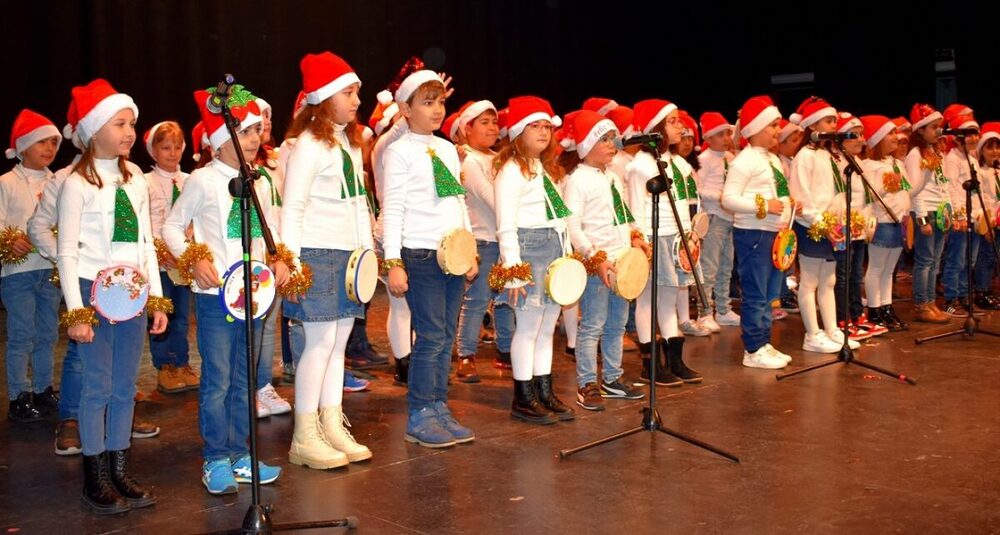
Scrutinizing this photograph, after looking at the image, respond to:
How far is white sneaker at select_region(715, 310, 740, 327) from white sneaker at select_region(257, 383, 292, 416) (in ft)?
12.9

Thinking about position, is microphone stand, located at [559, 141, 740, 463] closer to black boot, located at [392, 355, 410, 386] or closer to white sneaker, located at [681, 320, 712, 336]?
black boot, located at [392, 355, 410, 386]

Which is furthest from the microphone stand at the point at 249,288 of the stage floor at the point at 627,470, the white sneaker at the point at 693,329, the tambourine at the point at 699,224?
the white sneaker at the point at 693,329

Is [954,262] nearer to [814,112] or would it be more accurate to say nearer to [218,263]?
[814,112]

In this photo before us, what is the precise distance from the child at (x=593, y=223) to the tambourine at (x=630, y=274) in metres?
0.04

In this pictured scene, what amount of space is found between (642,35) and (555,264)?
28.9ft

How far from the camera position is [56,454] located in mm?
4465

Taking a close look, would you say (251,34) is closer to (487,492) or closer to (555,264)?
(555,264)

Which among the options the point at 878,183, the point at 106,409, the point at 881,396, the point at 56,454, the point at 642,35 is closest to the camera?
the point at 106,409

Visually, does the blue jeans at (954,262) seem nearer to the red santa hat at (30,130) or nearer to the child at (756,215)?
the child at (756,215)

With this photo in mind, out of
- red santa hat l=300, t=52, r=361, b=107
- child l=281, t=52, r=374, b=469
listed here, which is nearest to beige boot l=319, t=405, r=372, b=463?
child l=281, t=52, r=374, b=469

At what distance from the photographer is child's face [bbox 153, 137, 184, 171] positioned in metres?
5.61

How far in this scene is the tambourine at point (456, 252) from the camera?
14.2 feet

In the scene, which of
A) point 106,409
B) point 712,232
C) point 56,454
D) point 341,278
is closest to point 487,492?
point 341,278

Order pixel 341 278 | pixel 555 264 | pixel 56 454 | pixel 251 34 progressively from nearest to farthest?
pixel 341 278
pixel 56 454
pixel 555 264
pixel 251 34
